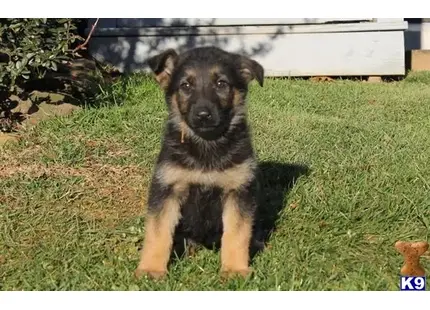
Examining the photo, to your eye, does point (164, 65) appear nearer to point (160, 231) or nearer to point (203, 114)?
point (203, 114)

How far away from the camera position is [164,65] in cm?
422

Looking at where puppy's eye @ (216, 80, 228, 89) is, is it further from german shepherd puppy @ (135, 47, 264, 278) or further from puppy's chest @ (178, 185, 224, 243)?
puppy's chest @ (178, 185, 224, 243)

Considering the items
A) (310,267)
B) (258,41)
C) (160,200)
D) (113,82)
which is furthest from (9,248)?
(258,41)

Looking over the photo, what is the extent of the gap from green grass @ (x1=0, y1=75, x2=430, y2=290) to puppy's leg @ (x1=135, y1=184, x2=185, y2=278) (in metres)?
0.11

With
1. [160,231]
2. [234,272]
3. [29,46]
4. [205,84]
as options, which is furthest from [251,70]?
[29,46]

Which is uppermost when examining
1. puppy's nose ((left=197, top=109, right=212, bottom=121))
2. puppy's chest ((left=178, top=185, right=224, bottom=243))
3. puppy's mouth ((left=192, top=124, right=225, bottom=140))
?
puppy's nose ((left=197, top=109, right=212, bottom=121))

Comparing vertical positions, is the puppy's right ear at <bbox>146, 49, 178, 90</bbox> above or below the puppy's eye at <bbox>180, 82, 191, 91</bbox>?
above

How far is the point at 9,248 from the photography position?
4.49m

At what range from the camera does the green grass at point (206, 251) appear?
4000 mm

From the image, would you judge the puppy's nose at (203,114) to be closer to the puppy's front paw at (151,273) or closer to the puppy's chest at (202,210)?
the puppy's chest at (202,210)

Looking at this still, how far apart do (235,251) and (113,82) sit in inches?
243

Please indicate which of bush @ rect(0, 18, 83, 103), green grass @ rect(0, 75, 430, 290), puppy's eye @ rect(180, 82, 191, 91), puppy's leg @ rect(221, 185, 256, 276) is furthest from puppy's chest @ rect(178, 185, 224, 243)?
bush @ rect(0, 18, 83, 103)

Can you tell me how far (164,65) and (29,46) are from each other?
3084 millimetres

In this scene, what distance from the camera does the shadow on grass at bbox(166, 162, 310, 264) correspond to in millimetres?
4344
